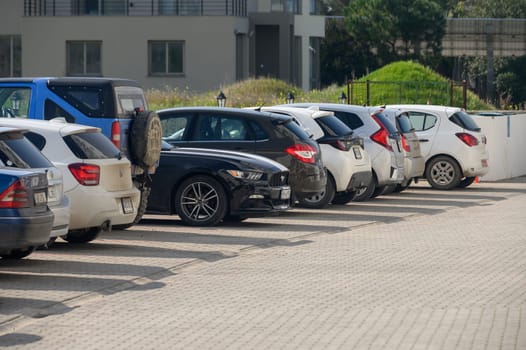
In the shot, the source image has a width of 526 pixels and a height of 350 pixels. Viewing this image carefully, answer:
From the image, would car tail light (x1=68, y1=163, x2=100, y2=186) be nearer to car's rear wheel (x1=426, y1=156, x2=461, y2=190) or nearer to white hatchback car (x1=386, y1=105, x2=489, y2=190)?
white hatchback car (x1=386, y1=105, x2=489, y2=190)

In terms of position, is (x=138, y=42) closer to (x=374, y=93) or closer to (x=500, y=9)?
(x=374, y=93)

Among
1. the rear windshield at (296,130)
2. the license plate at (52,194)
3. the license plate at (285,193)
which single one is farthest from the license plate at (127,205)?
the rear windshield at (296,130)

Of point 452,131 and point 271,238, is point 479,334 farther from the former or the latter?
point 452,131

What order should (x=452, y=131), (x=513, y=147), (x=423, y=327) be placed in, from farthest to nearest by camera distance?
(x=513, y=147), (x=452, y=131), (x=423, y=327)

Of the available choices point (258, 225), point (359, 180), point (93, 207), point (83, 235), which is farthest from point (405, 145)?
point (93, 207)

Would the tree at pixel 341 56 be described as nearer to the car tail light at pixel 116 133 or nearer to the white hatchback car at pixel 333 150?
the white hatchback car at pixel 333 150

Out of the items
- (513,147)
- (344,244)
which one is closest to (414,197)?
(513,147)

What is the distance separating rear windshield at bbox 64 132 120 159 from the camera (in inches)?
606

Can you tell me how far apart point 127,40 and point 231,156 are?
3626 cm

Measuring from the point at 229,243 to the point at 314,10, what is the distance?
48933 millimetres

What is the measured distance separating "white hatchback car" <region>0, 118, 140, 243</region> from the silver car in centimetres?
835

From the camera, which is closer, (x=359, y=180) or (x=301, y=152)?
(x=301, y=152)

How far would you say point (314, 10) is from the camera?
213 ft

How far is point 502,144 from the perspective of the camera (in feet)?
102
